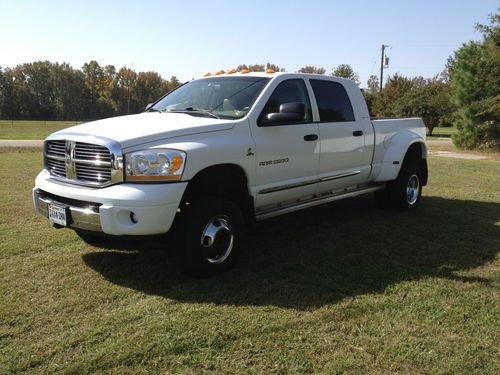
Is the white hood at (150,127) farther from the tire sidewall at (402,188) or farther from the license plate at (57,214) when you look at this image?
the tire sidewall at (402,188)

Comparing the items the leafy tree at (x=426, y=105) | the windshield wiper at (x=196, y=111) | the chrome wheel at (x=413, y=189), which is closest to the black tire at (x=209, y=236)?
the windshield wiper at (x=196, y=111)

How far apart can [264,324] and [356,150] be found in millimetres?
3327

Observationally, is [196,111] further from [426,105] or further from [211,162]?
[426,105]

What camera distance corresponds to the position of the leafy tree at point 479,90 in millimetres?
19359

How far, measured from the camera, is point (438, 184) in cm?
1012

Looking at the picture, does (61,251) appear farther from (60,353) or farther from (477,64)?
(477,64)

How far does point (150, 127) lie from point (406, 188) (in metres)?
4.51

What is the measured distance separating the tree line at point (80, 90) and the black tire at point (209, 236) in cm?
8756

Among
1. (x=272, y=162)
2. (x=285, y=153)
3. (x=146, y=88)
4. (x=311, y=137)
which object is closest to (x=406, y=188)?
(x=311, y=137)

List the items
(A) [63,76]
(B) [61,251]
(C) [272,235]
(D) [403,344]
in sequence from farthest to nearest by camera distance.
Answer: (A) [63,76], (C) [272,235], (B) [61,251], (D) [403,344]

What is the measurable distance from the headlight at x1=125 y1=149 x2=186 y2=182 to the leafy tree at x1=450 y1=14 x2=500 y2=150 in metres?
18.7

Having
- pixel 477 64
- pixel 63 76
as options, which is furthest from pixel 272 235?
pixel 63 76

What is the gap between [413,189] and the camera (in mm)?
7402

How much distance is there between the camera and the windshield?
4758mm
